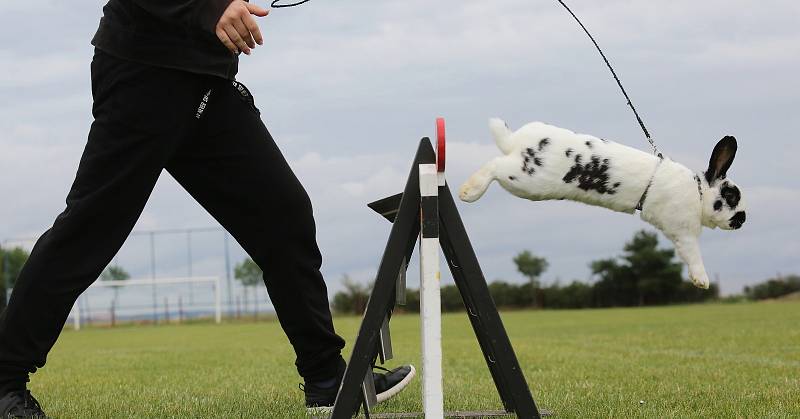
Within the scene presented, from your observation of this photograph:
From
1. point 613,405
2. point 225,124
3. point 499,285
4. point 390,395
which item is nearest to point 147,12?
point 225,124

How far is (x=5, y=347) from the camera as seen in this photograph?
3514 mm

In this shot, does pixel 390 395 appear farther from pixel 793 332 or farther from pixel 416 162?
pixel 793 332

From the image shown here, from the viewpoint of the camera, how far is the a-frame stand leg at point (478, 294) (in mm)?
2660

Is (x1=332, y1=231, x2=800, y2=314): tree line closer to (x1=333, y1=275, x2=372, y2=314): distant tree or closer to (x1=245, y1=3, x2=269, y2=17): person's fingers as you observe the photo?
(x1=333, y1=275, x2=372, y2=314): distant tree

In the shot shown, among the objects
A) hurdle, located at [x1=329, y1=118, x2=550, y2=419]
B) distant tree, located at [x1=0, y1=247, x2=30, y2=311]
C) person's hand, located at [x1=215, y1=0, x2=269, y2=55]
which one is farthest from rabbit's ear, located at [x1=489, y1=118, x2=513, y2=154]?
distant tree, located at [x1=0, y1=247, x2=30, y2=311]

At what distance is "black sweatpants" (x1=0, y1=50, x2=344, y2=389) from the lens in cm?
325

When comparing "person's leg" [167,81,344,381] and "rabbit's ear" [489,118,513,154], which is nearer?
"rabbit's ear" [489,118,513,154]

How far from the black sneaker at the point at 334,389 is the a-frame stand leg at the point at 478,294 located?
1.03m

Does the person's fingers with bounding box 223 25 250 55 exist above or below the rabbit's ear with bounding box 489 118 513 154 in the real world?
above

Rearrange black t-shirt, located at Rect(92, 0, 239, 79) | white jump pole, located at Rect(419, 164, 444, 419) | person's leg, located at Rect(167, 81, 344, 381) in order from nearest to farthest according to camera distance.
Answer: white jump pole, located at Rect(419, 164, 444, 419)
black t-shirt, located at Rect(92, 0, 239, 79)
person's leg, located at Rect(167, 81, 344, 381)

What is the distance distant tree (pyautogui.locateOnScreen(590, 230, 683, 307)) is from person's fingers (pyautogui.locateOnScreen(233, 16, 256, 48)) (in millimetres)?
32624

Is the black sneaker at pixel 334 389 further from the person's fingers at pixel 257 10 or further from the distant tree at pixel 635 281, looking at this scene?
the distant tree at pixel 635 281

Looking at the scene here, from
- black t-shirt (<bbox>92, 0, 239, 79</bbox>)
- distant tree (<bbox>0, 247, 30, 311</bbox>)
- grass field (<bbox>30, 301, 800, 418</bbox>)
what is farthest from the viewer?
distant tree (<bbox>0, 247, 30, 311</bbox>)

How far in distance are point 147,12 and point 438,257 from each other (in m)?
1.44
